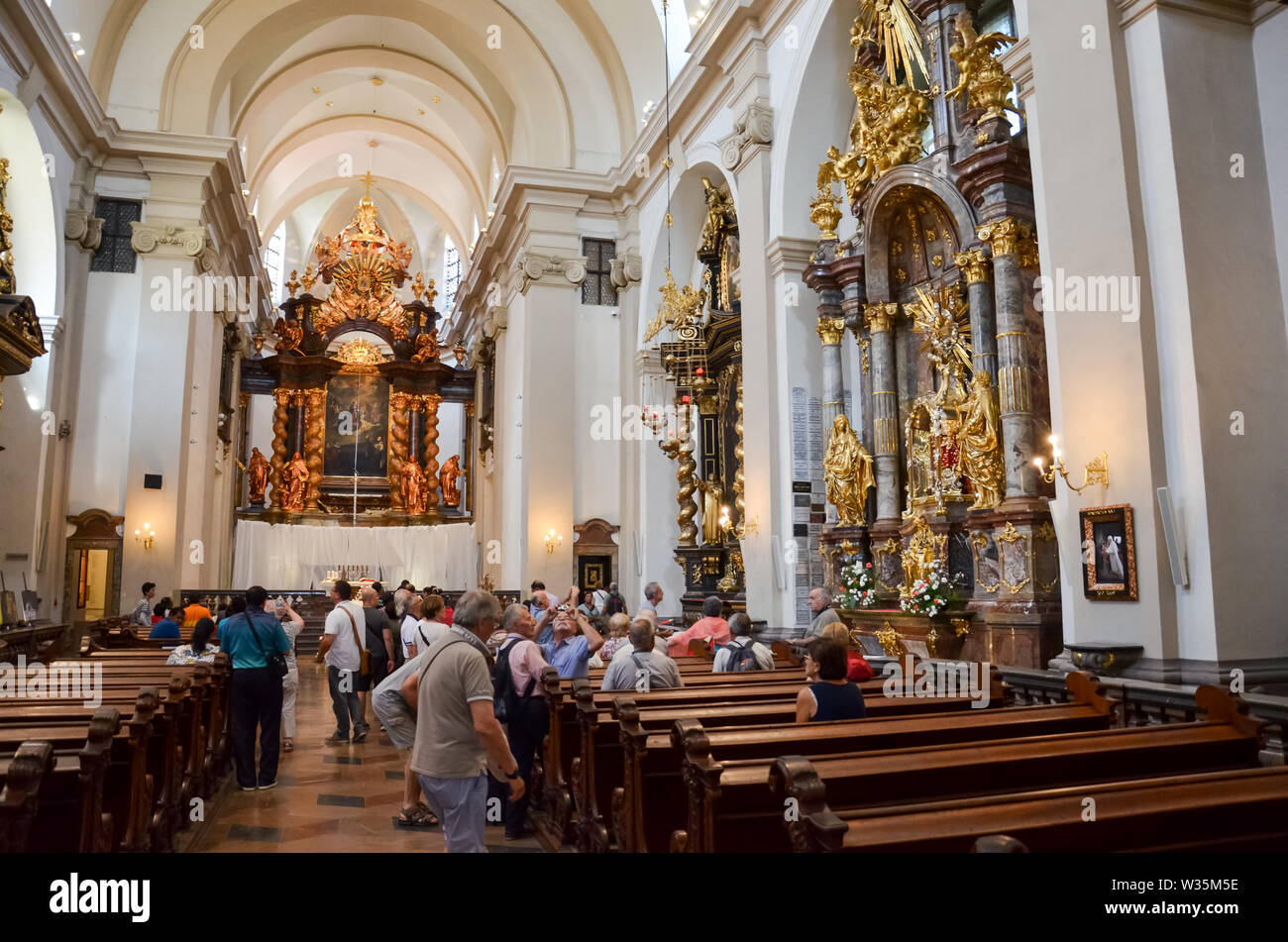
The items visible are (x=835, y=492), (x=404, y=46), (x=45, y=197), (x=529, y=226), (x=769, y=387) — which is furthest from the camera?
(x=404, y=46)

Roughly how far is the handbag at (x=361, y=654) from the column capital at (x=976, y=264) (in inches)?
236

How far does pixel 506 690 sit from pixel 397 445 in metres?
21.0

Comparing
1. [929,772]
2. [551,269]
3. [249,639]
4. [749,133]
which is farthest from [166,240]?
[929,772]

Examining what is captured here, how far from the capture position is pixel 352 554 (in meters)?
21.8

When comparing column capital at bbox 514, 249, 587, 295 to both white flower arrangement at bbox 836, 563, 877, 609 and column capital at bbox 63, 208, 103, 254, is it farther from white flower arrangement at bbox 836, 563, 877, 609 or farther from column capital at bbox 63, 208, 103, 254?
white flower arrangement at bbox 836, 563, 877, 609

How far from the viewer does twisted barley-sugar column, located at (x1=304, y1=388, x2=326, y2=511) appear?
24516 millimetres

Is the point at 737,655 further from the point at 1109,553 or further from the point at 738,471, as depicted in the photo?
the point at 738,471

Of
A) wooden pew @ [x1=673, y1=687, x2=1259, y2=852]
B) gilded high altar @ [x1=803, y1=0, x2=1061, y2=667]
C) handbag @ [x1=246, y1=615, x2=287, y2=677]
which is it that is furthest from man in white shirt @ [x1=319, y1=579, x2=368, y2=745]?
wooden pew @ [x1=673, y1=687, x2=1259, y2=852]

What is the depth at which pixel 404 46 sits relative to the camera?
19891 mm

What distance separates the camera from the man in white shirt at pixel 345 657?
7617mm

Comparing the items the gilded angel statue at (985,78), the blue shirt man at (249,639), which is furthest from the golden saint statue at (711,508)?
the blue shirt man at (249,639)
